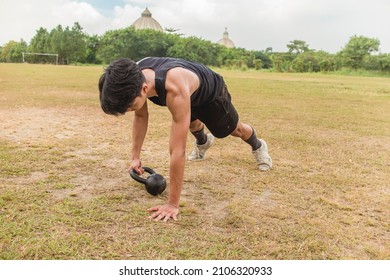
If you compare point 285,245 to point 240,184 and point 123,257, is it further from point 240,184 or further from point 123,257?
point 240,184

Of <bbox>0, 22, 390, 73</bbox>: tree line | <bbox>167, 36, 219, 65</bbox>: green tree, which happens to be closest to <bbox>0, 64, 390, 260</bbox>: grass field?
<bbox>0, 22, 390, 73</bbox>: tree line

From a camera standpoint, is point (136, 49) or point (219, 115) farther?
point (136, 49)

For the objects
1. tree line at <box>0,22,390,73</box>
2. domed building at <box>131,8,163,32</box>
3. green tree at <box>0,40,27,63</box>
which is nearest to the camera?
tree line at <box>0,22,390,73</box>

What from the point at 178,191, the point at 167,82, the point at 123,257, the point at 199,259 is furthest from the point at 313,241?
the point at 167,82

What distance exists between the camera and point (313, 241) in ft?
8.85

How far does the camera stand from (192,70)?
126 inches

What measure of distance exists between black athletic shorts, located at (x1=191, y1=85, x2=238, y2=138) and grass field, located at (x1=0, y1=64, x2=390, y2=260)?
22.3 inches

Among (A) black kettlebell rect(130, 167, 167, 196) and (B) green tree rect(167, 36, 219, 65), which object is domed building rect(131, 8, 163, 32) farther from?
(A) black kettlebell rect(130, 167, 167, 196)

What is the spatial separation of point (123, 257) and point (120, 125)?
4.67m

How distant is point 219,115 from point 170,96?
3.27ft

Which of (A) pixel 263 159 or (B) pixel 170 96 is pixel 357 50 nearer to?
(A) pixel 263 159

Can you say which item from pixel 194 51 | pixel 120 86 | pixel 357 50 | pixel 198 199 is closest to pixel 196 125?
pixel 198 199

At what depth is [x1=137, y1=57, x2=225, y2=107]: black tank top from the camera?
9.32ft

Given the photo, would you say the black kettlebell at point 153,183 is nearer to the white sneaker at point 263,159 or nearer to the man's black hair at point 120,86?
the man's black hair at point 120,86
